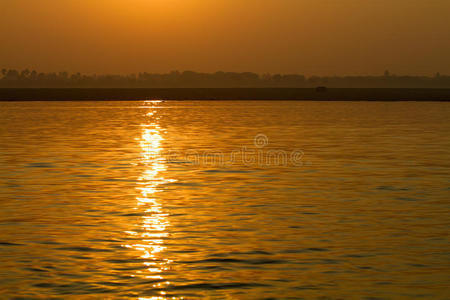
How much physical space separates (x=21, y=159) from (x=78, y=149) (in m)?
5.66

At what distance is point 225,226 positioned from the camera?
17141 millimetres

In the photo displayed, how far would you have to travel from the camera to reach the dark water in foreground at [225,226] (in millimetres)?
12398

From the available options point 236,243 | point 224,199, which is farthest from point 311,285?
point 224,199

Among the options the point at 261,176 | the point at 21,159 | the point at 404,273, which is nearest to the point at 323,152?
the point at 261,176

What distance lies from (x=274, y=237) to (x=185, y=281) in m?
3.81

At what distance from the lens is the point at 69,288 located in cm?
1209

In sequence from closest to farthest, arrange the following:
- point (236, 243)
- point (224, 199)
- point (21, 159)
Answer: point (236, 243)
point (224, 199)
point (21, 159)

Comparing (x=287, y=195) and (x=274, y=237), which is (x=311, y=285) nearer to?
(x=274, y=237)

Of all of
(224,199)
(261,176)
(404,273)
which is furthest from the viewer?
(261,176)

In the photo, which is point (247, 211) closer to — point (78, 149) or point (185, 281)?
point (185, 281)

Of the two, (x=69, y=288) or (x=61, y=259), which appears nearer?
(x=69, y=288)

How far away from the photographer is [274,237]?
15.9 meters

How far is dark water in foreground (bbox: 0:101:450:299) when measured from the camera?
1240 centimetres

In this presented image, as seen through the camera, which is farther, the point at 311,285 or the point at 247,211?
the point at 247,211
